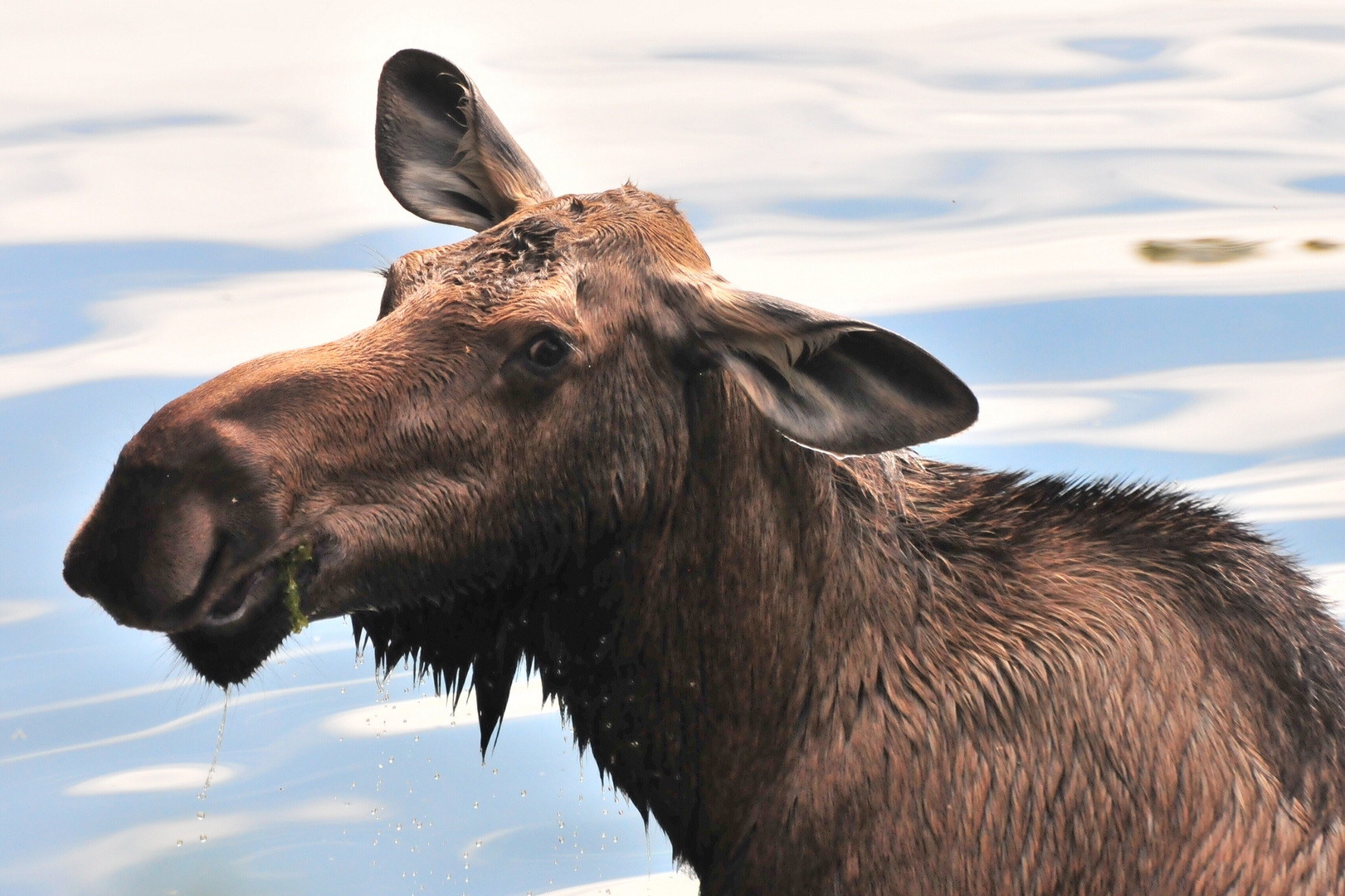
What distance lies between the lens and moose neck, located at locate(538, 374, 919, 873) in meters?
4.60

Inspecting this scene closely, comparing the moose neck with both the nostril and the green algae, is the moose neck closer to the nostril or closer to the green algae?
the green algae

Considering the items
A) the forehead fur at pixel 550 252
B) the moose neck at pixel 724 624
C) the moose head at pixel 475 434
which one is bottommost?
the moose neck at pixel 724 624

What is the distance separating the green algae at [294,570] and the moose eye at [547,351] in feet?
2.30

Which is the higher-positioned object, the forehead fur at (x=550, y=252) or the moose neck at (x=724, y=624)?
the forehead fur at (x=550, y=252)

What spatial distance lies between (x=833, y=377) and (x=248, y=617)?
1506 mm

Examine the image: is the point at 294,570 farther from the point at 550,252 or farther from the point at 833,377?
the point at 833,377

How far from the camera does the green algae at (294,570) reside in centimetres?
415

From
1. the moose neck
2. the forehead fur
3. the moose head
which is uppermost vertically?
the forehead fur

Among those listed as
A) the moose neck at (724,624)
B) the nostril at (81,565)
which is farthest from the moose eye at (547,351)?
the nostril at (81,565)

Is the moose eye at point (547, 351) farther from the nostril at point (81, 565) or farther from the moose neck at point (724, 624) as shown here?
the nostril at point (81, 565)

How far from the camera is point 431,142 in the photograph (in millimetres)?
5727

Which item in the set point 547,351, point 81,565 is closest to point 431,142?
point 547,351

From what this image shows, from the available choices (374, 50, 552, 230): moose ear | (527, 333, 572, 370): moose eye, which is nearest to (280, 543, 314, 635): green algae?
(527, 333, 572, 370): moose eye

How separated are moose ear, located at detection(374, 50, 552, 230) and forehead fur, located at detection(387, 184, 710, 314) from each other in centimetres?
86
